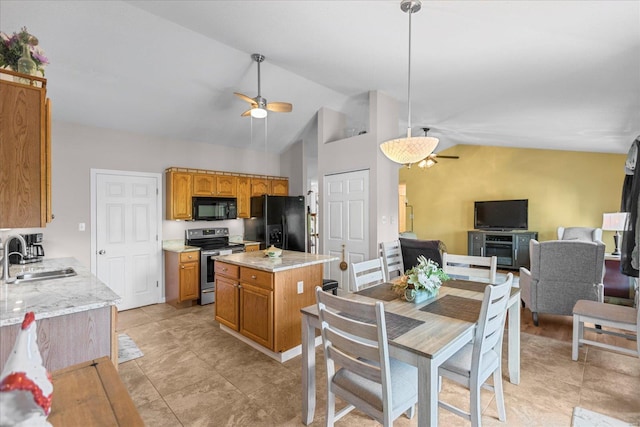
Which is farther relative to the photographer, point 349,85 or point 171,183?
point 171,183

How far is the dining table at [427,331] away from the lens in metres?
1.36

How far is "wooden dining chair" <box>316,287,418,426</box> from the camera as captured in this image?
141 cm

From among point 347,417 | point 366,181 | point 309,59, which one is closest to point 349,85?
point 309,59

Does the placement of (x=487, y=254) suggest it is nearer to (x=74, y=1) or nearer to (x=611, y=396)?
(x=611, y=396)

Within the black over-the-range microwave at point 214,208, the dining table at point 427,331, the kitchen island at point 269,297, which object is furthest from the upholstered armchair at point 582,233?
the black over-the-range microwave at point 214,208

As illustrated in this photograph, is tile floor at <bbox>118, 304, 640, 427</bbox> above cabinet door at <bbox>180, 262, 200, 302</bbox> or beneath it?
beneath

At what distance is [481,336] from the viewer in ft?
5.24

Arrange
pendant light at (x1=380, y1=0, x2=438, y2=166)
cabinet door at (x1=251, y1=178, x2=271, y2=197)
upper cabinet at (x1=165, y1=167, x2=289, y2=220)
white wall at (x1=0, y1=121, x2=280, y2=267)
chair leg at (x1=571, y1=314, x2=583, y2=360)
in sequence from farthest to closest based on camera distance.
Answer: cabinet door at (x1=251, y1=178, x2=271, y2=197) < upper cabinet at (x1=165, y1=167, x2=289, y2=220) < white wall at (x1=0, y1=121, x2=280, y2=267) < chair leg at (x1=571, y1=314, x2=583, y2=360) < pendant light at (x1=380, y1=0, x2=438, y2=166)

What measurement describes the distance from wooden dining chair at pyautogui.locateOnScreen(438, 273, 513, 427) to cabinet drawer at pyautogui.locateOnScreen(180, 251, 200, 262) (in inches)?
147

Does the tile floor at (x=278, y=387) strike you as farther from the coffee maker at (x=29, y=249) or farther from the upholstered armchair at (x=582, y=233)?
the upholstered armchair at (x=582, y=233)

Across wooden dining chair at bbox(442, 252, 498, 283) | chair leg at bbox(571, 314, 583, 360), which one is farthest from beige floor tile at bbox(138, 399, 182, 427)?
chair leg at bbox(571, 314, 583, 360)

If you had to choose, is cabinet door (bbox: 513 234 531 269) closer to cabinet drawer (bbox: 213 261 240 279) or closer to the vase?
the vase

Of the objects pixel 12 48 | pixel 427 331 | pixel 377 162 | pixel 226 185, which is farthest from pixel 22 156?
pixel 377 162

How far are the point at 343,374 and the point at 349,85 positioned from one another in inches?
144
